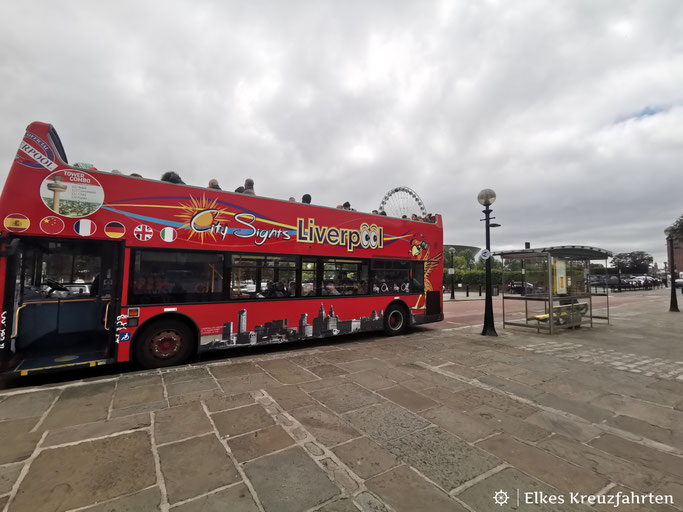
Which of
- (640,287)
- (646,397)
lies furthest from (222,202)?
(640,287)

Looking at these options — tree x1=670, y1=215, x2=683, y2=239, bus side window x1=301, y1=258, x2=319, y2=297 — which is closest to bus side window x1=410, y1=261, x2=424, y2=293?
bus side window x1=301, y1=258, x2=319, y2=297

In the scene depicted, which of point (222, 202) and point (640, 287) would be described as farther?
point (640, 287)

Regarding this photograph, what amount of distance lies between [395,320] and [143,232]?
6775mm

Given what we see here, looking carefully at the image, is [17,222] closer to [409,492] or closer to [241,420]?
[241,420]

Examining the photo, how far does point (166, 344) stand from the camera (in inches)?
219

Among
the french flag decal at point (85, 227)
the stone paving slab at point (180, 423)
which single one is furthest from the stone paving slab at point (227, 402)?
the french flag decal at point (85, 227)

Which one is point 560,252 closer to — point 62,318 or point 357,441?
point 357,441

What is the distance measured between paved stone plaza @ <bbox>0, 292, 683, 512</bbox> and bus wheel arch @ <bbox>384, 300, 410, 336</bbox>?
2886 millimetres

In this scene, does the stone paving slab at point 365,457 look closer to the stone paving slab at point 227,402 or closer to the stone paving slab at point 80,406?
the stone paving slab at point 227,402

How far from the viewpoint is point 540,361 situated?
20.4 feet

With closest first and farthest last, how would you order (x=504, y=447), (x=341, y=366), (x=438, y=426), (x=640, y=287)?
(x=504, y=447), (x=438, y=426), (x=341, y=366), (x=640, y=287)

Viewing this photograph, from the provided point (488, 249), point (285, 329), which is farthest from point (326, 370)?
point (488, 249)

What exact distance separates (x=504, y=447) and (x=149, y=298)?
5.72 m

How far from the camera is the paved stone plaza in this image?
2.35 metres
